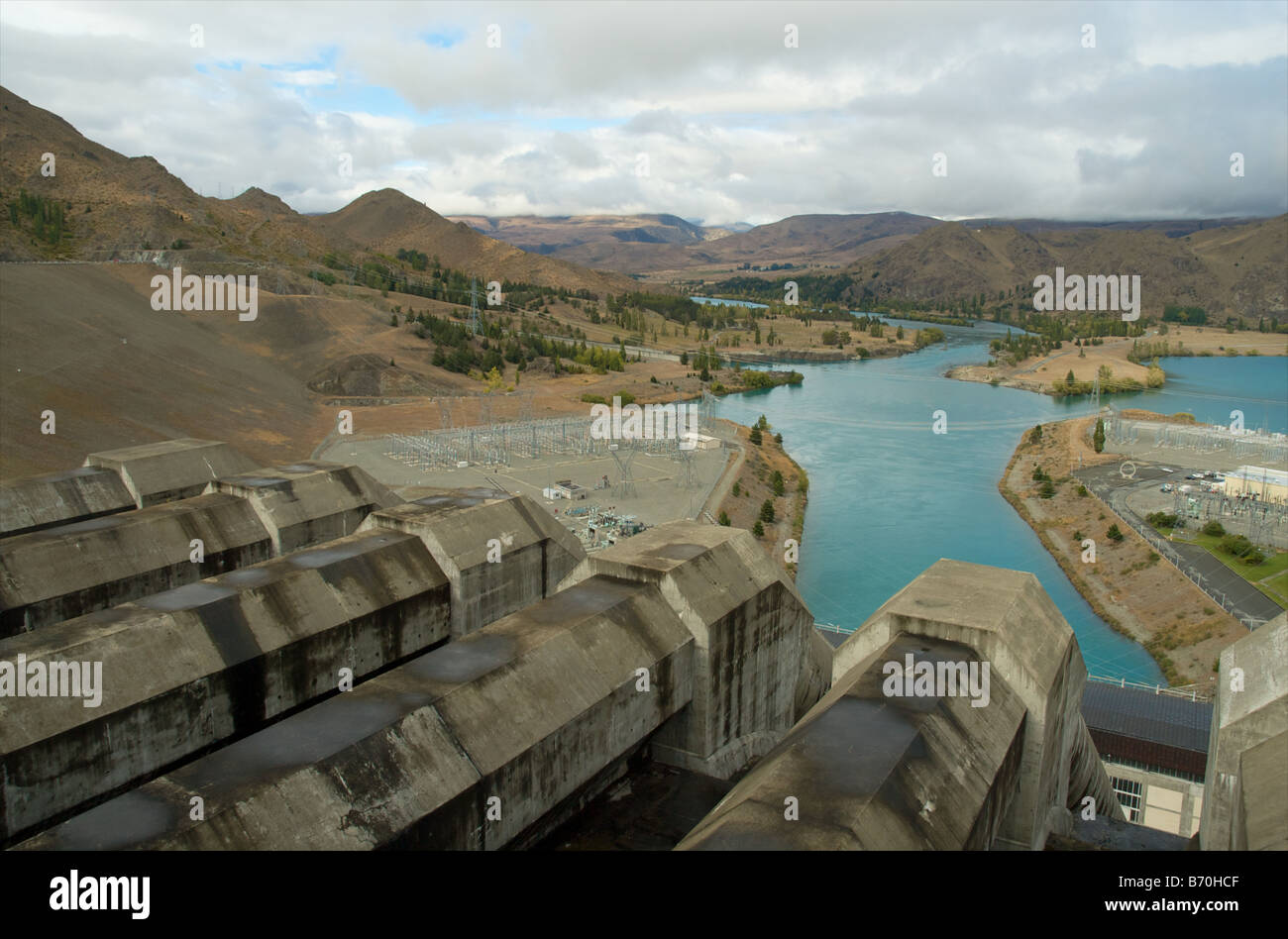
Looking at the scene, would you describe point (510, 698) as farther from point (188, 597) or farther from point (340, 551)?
point (340, 551)

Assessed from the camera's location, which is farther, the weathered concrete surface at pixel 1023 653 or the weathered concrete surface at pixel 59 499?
the weathered concrete surface at pixel 59 499

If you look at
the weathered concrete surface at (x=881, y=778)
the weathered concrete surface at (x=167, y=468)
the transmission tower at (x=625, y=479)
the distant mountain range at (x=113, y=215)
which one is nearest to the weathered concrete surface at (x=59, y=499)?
the weathered concrete surface at (x=167, y=468)

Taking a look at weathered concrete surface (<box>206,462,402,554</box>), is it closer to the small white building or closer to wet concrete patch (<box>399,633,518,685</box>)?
wet concrete patch (<box>399,633,518,685</box>)

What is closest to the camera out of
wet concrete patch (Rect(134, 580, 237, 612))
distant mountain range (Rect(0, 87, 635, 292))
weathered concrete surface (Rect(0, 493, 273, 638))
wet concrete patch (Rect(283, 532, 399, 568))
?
wet concrete patch (Rect(134, 580, 237, 612))

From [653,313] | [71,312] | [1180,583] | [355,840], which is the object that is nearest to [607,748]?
[355,840]

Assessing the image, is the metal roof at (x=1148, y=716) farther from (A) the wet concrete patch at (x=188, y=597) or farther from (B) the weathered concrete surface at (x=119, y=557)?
(B) the weathered concrete surface at (x=119, y=557)

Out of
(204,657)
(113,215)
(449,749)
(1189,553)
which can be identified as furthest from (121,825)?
(113,215)

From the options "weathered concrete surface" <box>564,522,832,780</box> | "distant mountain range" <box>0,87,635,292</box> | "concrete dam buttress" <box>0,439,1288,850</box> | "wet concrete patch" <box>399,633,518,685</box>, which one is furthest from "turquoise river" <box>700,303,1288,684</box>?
"distant mountain range" <box>0,87,635,292</box>

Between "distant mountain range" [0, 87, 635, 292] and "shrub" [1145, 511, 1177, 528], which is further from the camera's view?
"distant mountain range" [0, 87, 635, 292]
